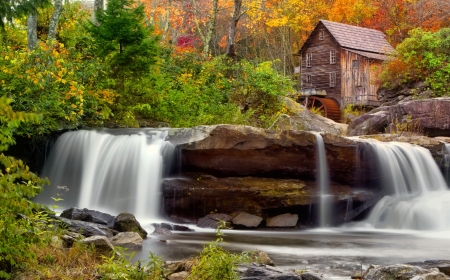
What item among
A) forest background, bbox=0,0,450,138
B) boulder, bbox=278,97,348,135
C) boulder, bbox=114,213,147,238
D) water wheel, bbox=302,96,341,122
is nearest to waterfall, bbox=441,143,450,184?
boulder, bbox=278,97,348,135

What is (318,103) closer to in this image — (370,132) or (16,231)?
(370,132)

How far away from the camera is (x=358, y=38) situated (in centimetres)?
3944

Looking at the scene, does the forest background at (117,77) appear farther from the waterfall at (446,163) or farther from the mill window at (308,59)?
the mill window at (308,59)

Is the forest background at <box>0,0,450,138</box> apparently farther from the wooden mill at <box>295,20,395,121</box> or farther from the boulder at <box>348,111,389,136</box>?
the wooden mill at <box>295,20,395,121</box>

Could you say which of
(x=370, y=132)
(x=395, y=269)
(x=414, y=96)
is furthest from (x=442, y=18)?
(x=395, y=269)

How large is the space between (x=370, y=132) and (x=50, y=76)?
12410 mm

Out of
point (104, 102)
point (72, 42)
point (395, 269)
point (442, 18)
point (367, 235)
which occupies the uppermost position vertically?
point (442, 18)

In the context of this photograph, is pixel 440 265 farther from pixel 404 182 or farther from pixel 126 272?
pixel 404 182

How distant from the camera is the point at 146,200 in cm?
1235

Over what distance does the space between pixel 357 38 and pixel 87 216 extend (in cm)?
3376

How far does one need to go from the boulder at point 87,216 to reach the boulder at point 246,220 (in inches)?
133

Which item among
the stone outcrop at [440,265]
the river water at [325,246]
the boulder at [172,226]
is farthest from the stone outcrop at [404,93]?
the stone outcrop at [440,265]

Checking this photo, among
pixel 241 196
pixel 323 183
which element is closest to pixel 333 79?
pixel 323 183

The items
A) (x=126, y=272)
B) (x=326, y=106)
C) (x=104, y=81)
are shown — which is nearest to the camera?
(x=126, y=272)
